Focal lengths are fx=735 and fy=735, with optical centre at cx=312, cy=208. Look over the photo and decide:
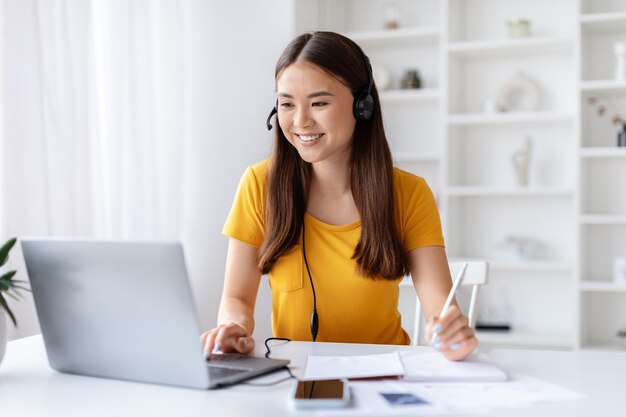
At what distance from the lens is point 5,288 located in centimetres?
126

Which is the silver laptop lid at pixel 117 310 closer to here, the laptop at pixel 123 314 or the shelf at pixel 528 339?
the laptop at pixel 123 314

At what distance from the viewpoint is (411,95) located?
3.97m

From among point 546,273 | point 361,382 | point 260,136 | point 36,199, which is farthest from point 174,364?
point 546,273

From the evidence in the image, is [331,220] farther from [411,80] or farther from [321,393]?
[411,80]

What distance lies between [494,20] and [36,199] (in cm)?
269

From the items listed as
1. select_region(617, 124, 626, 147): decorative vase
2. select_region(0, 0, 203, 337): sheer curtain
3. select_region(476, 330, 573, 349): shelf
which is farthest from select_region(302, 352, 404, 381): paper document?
select_region(617, 124, 626, 147): decorative vase

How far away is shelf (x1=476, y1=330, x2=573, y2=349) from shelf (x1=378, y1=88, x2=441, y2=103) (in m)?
1.28

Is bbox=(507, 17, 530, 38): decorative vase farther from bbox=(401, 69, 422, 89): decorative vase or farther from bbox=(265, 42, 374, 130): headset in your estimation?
bbox=(265, 42, 374, 130): headset

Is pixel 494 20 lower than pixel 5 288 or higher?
higher

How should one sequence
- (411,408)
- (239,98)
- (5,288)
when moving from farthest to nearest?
(239,98), (5,288), (411,408)

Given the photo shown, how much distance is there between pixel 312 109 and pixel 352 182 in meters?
0.25

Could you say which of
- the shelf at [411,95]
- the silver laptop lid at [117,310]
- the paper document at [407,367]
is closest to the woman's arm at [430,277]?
the paper document at [407,367]

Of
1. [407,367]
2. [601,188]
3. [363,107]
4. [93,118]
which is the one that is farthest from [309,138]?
[601,188]

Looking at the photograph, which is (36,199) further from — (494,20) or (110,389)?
(494,20)
